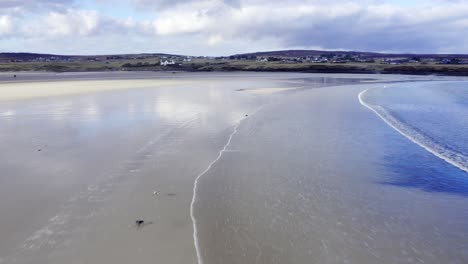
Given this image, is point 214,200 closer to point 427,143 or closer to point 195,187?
point 195,187

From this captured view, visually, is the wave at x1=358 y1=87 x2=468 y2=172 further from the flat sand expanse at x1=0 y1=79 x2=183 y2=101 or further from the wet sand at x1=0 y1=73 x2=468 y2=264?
the flat sand expanse at x1=0 y1=79 x2=183 y2=101

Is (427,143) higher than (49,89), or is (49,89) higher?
(49,89)

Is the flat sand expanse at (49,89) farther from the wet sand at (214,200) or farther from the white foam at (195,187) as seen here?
the white foam at (195,187)

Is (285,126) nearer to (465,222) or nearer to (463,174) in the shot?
(463,174)

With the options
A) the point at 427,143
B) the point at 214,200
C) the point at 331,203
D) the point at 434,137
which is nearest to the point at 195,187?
the point at 214,200

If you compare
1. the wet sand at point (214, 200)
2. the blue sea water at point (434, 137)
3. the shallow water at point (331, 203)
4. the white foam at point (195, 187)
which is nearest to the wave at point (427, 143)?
the blue sea water at point (434, 137)

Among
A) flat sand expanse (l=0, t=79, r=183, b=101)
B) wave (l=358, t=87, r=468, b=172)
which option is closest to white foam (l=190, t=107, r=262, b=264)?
wave (l=358, t=87, r=468, b=172)
